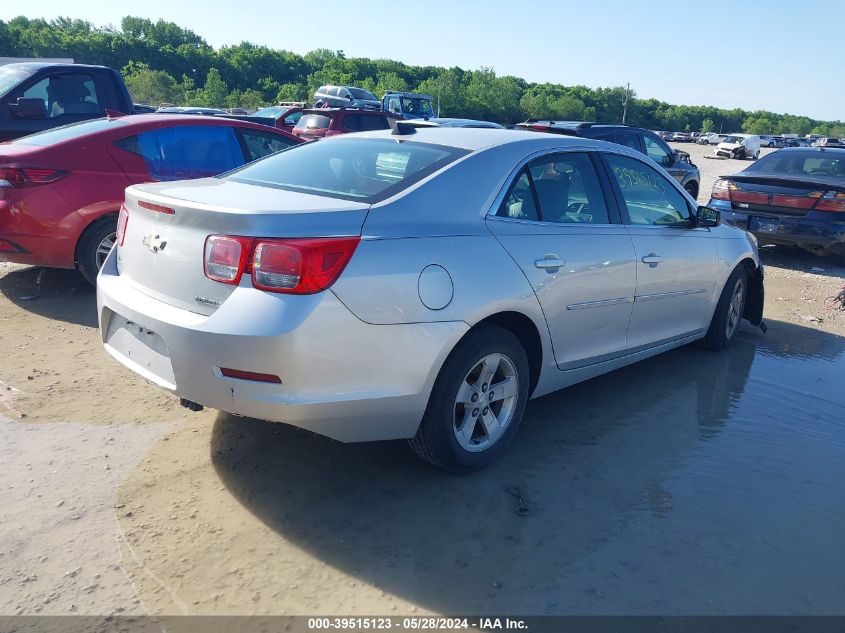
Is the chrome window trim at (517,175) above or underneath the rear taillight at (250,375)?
above

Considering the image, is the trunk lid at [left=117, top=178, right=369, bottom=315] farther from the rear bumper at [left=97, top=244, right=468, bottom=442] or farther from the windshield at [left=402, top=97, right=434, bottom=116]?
the windshield at [left=402, top=97, right=434, bottom=116]

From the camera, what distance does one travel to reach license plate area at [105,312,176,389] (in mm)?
3061

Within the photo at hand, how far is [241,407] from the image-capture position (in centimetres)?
292

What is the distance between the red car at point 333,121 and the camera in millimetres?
14586

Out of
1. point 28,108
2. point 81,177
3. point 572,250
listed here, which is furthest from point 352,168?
point 28,108

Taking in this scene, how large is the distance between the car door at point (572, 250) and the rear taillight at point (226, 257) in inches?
47.5

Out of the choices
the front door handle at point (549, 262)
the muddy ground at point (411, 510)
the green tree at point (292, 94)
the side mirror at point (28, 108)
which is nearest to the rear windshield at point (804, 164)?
the muddy ground at point (411, 510)

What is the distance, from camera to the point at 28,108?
806cm

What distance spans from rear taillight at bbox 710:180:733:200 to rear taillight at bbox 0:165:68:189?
797 cm

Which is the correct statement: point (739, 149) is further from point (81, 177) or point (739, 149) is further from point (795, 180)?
point (81, 177)

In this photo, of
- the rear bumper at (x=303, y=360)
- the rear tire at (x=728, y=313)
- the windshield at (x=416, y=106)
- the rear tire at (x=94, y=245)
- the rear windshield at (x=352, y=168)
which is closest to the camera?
the rear bumper at (x=303, y=360)

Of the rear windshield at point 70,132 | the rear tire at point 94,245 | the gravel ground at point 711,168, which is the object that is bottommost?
the gravel ground at point 711,168

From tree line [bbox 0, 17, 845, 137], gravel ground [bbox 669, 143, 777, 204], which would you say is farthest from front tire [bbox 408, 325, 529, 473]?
tree line [bbox 0, 17, 845, 137]

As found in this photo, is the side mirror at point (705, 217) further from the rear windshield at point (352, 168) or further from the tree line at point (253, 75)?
the tree line at point (253, 75)
